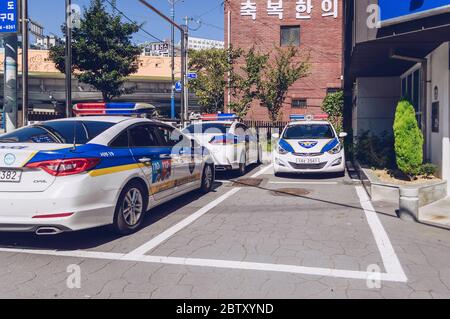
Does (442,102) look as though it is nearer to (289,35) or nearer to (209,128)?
(209,128)

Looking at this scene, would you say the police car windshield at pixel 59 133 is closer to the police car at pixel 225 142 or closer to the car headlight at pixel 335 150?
the police car at pixel 225 142

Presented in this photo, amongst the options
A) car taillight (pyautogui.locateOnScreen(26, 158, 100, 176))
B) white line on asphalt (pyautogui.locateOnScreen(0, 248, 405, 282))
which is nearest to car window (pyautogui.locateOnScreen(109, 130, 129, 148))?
car taillight (pyautogui.locateOnScreen(26, 158, 100, 176))

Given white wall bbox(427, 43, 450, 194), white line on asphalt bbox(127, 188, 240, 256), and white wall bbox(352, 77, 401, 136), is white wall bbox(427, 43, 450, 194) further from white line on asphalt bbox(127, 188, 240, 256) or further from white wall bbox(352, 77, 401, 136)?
white wall bbox(352, 77, 401, 136)

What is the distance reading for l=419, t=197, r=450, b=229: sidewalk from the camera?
6.25 m

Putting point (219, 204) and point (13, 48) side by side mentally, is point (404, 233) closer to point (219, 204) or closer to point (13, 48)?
point (219, 204)

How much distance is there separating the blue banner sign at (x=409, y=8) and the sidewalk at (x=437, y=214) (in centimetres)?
321

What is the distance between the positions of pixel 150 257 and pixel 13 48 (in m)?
7.45

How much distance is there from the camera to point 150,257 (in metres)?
4.71

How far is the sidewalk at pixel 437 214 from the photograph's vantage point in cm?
625

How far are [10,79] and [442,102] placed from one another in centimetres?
934

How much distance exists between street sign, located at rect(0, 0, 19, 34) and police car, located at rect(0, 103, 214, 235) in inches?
180

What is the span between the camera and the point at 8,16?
9477mm

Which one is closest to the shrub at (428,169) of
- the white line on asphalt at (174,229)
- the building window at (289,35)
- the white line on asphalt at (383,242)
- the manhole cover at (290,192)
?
the white line on asphalt at (383,242)

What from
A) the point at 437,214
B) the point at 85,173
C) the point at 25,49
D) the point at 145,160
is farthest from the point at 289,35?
the point at 85,173
